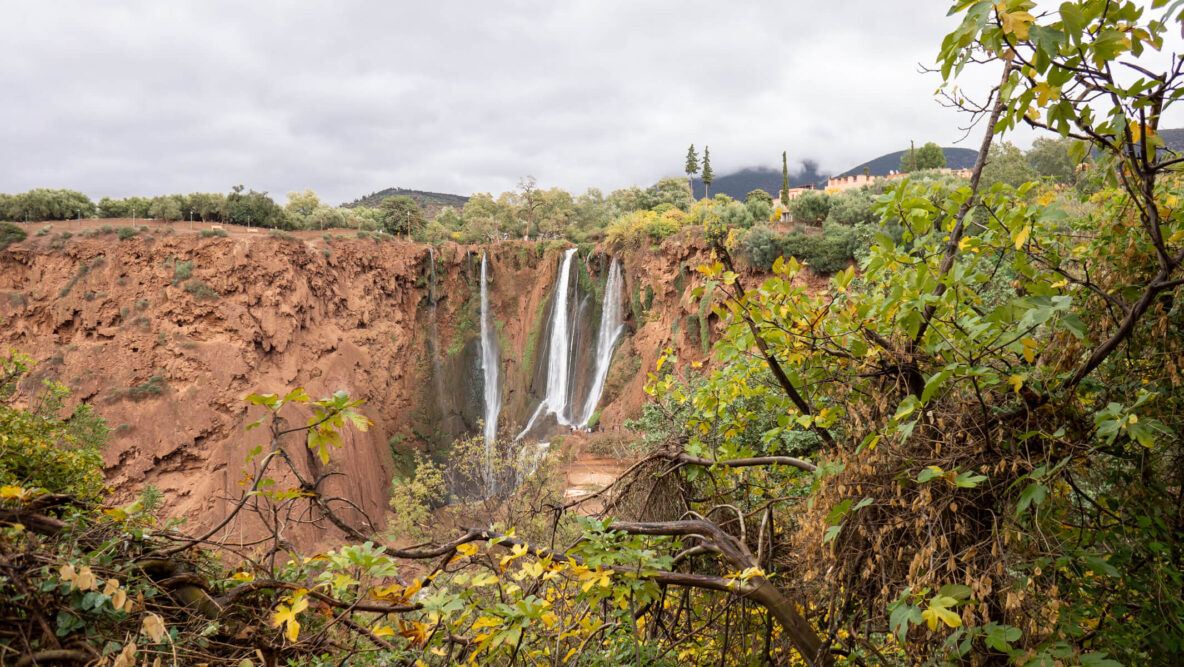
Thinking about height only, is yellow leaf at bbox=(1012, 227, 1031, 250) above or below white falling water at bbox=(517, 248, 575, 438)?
above

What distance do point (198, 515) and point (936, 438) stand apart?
24.3 m

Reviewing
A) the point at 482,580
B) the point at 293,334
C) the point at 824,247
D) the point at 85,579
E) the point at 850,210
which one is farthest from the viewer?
the point at 293,334

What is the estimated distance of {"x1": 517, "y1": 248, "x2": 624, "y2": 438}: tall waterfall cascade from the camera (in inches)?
1073

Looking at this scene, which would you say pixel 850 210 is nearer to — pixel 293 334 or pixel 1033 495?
pixel 293 334

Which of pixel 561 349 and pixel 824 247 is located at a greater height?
pixel 824 247

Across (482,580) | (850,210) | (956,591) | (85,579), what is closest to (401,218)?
(850,210)

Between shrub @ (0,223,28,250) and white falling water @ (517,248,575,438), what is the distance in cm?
2227

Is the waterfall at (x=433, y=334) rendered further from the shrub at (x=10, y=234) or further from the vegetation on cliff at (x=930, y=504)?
the vegetation on cliff at (x=930, y=504)

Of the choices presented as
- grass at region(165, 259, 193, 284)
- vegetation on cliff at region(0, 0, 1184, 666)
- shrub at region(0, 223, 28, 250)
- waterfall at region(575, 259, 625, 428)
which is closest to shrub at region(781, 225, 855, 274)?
waterfall at region(575, 259, 625, 428)

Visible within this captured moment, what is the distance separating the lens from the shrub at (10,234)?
22.9 meters

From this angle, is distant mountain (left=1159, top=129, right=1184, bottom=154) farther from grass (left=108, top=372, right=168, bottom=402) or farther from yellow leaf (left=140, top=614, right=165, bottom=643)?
grass (left=108, top=372, right=168, bottom=402)

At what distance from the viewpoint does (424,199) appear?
76750mm

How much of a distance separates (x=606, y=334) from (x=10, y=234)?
25.4 meters

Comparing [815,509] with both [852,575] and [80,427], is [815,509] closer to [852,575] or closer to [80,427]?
[852,575]
